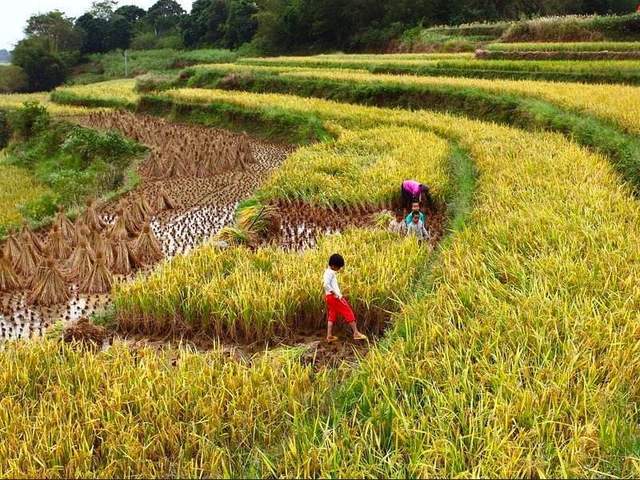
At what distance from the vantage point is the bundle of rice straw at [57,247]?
19.6ft

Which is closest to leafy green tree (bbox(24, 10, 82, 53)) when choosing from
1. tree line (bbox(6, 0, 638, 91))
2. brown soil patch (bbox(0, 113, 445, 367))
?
tree line (bbox(6, 0, 638, 91))

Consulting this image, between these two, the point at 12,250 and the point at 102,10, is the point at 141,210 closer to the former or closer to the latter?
the point at 12,250

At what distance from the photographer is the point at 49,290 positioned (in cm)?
488

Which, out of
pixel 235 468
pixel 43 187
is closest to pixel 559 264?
pixel 235 468

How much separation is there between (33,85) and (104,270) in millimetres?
46091

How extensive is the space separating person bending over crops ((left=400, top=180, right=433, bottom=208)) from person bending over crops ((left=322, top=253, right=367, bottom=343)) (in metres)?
2.82

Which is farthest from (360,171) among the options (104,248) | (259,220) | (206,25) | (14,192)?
(206,25)

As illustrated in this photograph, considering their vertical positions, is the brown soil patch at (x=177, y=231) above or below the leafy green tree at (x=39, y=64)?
below

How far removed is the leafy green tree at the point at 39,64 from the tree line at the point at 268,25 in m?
0.07

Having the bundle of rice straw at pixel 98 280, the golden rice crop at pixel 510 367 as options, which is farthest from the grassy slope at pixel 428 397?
the bundle of rice straw at pixel 98 280

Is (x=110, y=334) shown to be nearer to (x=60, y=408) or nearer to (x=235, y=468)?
(x=60, y=408)

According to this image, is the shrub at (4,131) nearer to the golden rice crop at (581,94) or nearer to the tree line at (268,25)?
the golden rice crop at (581,94)

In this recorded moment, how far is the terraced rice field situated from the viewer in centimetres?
236

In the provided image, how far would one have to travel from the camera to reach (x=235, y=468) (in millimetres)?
2486
